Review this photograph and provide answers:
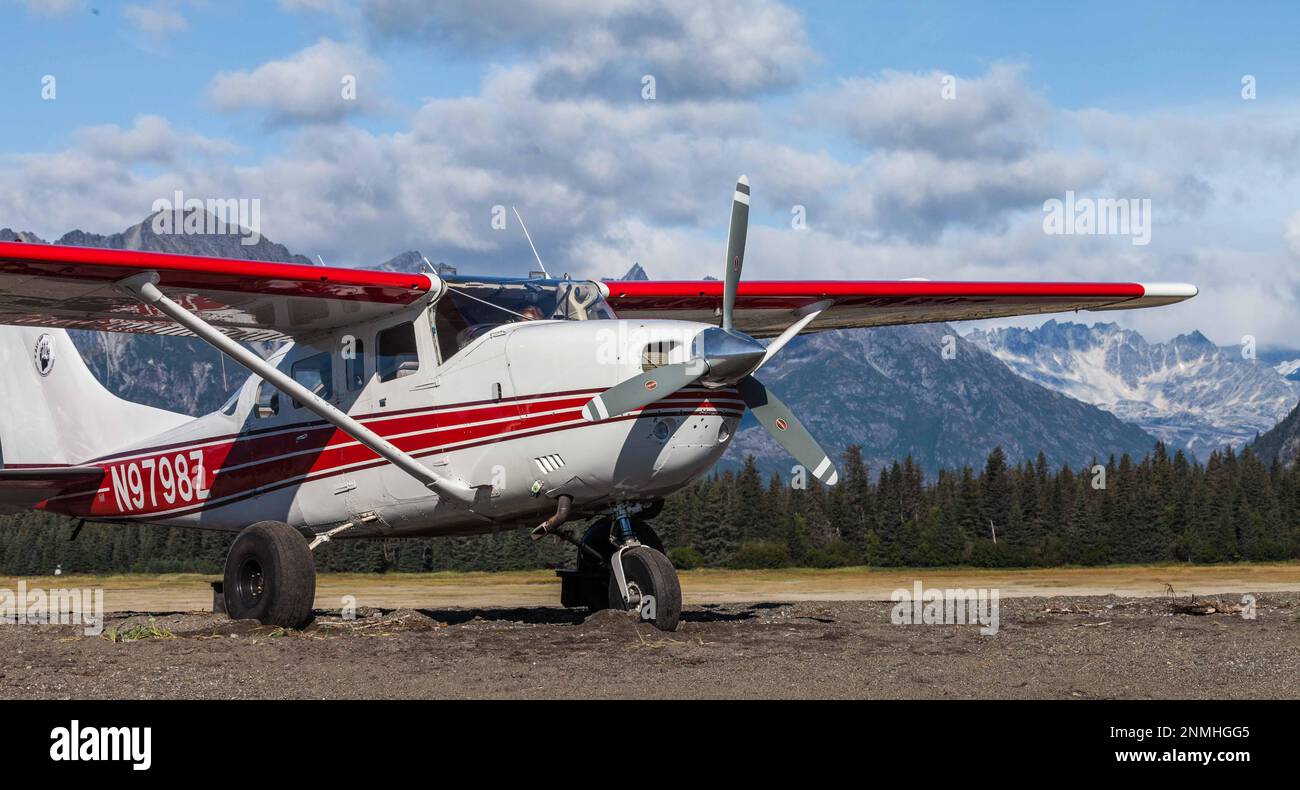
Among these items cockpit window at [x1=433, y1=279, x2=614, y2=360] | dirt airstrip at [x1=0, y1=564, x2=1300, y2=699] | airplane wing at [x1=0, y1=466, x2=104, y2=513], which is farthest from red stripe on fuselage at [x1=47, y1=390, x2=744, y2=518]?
dirt airstrip at [x1=0, y1=564, x2=1300, y2=699]

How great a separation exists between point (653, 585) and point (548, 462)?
152cm

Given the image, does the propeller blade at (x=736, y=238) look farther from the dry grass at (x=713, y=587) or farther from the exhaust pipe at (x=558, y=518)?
the dry grass at (x=713, y=587)

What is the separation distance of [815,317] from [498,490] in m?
5.68

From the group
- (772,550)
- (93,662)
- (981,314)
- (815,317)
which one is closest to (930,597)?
(981,314)

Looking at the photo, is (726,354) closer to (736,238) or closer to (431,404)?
(736,238)

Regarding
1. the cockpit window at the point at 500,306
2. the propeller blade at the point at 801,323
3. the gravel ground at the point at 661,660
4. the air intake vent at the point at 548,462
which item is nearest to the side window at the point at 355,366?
the cockpit window at the point at 500,306

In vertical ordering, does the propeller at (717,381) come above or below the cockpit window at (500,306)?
below

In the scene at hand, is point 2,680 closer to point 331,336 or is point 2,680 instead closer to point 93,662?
point 93,662

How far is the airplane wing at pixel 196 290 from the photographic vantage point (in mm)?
11672

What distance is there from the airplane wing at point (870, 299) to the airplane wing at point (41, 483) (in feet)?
24.6

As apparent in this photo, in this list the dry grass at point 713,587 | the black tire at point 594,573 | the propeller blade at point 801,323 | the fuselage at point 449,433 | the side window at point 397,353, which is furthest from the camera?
the dry grass at point 713,587

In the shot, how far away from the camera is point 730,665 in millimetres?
9586

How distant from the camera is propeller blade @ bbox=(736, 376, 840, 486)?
11852mm

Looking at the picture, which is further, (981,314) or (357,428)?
(981,314)
